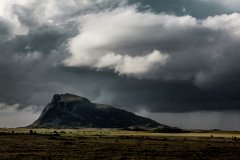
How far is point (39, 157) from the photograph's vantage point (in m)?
66.3

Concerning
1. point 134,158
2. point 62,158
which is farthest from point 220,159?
point 62,158

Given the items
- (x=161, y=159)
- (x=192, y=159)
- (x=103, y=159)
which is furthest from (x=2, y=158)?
(x=192, y=159)

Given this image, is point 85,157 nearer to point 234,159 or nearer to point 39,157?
point 39,157

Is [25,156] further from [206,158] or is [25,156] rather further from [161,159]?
[206,158]

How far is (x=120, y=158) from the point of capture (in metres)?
65.9

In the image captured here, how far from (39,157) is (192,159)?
2402cm

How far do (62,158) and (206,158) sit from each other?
2316 centimetres

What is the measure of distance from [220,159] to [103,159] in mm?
18989

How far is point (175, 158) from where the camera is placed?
67000 millimetres

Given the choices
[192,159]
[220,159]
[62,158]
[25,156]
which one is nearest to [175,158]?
[192,159]

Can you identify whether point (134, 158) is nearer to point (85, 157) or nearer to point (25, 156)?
point (85, 157)

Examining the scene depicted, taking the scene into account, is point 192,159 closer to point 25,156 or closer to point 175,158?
point 175,158

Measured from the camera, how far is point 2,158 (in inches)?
Answer: 2522

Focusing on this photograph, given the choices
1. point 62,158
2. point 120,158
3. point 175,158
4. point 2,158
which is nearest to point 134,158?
point 120,158
